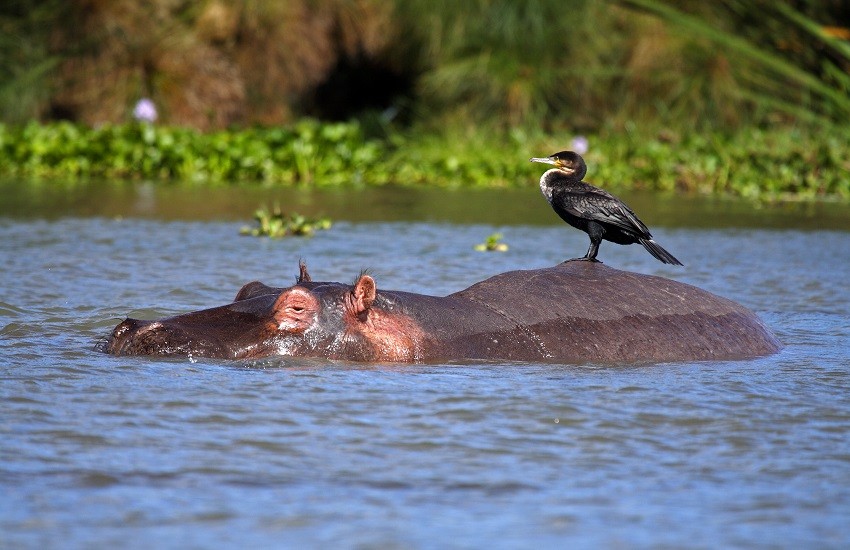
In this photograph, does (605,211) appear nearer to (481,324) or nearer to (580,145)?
(481,324)

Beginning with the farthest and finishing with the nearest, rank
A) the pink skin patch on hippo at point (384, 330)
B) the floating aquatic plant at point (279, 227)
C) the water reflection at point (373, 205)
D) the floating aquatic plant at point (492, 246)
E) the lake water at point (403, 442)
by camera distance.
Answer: the water reflection at point (373, 205) < the floating aquatic plant at point (279, 227) < the floating aquatic plant at point (492, 246) < the pink skin patch on hippo at point (384, 330) < the lake water at point (403, 442)

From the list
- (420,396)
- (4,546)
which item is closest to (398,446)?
(420,396)

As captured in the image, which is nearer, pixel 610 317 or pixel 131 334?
pixel 131 334

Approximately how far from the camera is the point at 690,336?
18.2ft

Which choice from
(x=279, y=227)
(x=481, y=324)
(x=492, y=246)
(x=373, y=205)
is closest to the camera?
(x=481, y=324)

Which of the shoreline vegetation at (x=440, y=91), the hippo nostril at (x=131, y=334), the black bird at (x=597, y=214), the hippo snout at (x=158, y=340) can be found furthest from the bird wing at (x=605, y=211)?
the shoreline vegetation at (x=440, y=91)

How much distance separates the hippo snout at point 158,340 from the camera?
4934mm

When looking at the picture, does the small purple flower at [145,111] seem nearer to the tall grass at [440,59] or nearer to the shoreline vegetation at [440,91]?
the shoreline vegetation at [440,91]

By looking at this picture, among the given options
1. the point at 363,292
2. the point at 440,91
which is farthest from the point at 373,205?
the point at 363,292

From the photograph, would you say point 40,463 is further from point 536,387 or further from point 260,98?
point 260,98

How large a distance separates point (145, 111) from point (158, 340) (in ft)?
35.9

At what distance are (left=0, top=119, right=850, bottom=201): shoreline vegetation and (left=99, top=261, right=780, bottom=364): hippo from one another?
8039 mm

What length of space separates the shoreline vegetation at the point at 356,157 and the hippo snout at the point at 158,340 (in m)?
9.13

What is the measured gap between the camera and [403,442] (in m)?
4.10
